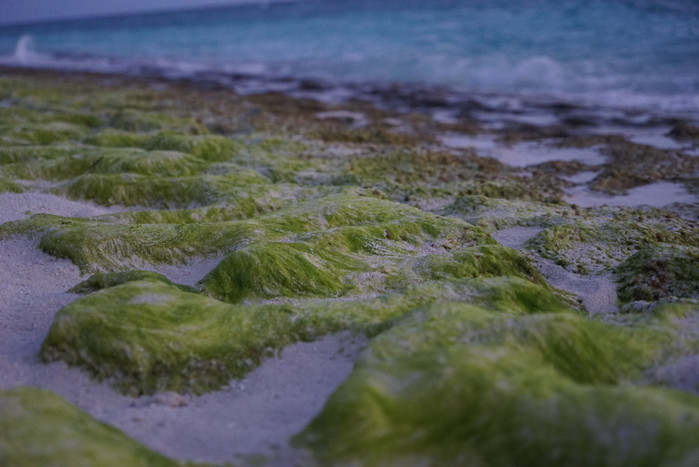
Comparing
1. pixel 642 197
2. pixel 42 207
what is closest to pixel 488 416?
pixel 42 207

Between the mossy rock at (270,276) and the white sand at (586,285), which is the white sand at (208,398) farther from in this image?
the white sand at (586,285)

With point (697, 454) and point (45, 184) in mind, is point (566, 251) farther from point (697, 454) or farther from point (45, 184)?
point (45, 184)

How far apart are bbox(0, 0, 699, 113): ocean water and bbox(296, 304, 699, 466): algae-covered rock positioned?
1696 centimetres

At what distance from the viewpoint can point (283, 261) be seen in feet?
20.3

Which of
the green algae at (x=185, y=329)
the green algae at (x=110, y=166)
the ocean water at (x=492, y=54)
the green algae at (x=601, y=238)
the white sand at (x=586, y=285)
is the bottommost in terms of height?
the white sand at (x=586, y=285)

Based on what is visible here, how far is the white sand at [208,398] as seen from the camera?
144 inches

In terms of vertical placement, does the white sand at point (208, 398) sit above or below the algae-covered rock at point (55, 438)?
below

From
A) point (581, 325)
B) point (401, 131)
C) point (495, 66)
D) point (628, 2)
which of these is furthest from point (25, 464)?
point (628, 2)

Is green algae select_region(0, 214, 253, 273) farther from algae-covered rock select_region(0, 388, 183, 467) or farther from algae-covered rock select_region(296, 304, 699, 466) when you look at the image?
algae-covered rock select_region(296, 304, 699, 466)

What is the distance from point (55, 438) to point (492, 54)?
3065 cm

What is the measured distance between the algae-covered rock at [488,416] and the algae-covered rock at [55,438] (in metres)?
1.05

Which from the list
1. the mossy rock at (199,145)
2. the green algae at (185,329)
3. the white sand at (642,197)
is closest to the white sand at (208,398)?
the green algae at (185,329)

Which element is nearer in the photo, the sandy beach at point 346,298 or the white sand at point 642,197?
the sandy beach at point 346,298

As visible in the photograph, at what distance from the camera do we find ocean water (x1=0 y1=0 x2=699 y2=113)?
74.1ft
